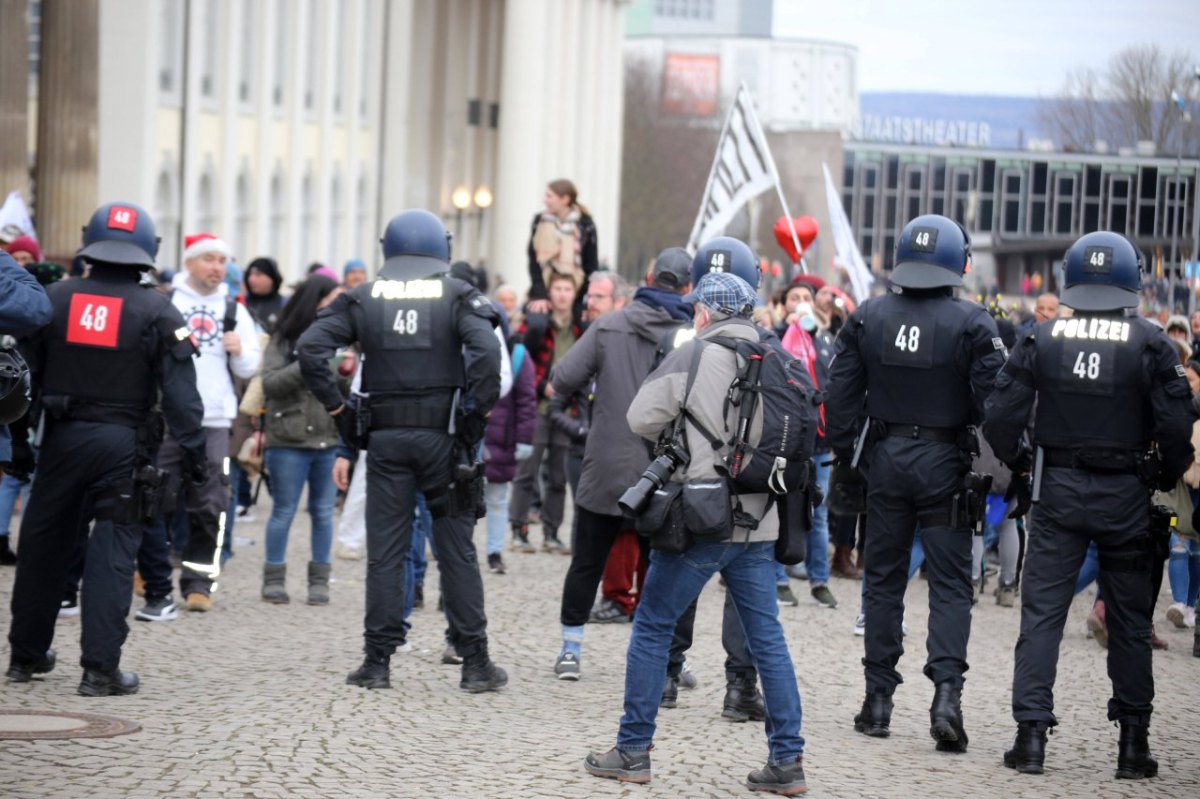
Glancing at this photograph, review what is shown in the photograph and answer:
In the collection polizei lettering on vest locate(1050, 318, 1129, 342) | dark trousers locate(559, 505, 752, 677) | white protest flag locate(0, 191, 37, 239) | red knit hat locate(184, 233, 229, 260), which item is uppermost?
white protest flag locate(0, 191, 37, 239)

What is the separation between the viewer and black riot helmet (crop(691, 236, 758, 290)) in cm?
853

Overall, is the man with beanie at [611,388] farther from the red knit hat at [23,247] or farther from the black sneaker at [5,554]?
the red knit hat at [23,247]

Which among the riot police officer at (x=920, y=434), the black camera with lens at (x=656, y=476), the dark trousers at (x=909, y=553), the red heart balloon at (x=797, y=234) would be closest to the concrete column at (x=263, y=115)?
the red heart balloon at (x=797, y=234)

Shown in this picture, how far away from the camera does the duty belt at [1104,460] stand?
8094 millimetres

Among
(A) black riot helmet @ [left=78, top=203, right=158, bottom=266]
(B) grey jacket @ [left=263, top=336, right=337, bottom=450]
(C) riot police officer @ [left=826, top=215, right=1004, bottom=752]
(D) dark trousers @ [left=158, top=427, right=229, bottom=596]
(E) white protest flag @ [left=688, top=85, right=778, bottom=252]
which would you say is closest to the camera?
(C) riot police officer @ [left=826, top=215, right=1004, bottom=752]

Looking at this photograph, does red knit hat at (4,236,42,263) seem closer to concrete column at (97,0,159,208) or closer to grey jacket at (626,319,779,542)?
grey jacket at (626,319,779,542)

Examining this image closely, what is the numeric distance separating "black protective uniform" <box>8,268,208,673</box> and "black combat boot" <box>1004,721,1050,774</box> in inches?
154

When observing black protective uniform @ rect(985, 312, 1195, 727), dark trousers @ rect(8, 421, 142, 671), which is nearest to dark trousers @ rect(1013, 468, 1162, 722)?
black protective uniform @ rect(985, 312, 1195, 727)

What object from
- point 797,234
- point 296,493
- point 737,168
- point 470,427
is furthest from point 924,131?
point 470,427

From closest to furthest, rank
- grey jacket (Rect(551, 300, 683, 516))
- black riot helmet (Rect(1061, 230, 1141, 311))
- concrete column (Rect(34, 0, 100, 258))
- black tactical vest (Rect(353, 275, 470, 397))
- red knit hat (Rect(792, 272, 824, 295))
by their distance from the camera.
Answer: black riot helmet (Rect(1061, 230, 1141, 311))
black tactical vest (Rect(353, 275, 470, 397))
grey jacket (Rect(551, 300, 683, 516))
red knit hat (Rect(792, 272, 824, 295))
concrete column (Rect(34, 0, 100, 258))

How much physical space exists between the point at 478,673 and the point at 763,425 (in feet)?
8.18

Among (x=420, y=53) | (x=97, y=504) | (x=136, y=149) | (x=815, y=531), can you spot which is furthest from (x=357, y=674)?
(x=420, y=53)

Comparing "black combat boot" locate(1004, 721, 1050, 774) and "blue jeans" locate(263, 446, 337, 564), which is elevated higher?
"blue jeans" locate(263, 446, 337, 564)

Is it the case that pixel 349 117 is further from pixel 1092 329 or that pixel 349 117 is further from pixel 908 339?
pixel 1092 329
